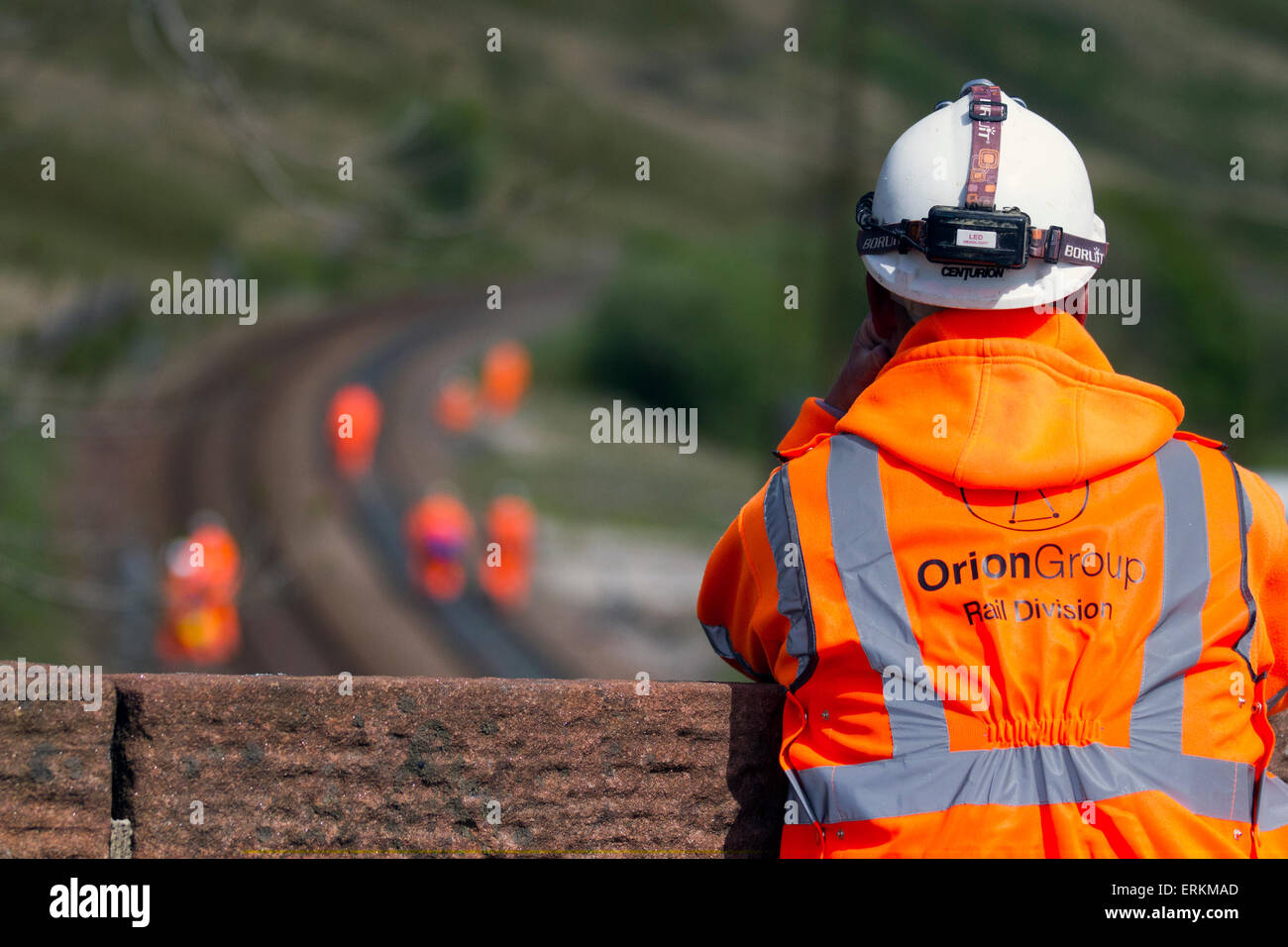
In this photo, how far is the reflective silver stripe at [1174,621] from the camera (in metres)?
2.84

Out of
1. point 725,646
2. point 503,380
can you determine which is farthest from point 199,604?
point 725,646

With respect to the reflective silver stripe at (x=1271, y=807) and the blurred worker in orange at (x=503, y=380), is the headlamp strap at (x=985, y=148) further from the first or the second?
the blurred worker in orange at (x=503, y=380)

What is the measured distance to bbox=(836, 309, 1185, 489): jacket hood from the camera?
2.86 m

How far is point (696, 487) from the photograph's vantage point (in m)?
42.0

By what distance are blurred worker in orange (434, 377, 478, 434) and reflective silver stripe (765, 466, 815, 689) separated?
4480 cm

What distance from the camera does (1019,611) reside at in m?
2.86

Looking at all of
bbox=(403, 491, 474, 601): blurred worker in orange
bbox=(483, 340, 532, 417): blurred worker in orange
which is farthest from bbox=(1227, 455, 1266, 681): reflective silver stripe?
bbox=(483, 340, 532, 417): blurred worker in orange

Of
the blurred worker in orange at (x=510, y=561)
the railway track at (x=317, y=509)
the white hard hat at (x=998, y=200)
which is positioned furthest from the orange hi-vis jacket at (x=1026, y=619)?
the blurred worker in orange at (x=510, y=561)

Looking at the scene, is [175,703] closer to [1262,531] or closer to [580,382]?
[1262,531]

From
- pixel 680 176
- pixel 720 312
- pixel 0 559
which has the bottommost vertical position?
pixel 0 559

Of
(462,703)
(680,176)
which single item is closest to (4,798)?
(462,703)

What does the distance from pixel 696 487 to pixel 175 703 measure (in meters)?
38.5

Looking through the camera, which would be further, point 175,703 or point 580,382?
point 580,382

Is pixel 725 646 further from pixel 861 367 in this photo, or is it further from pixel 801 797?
pixel 861 367
